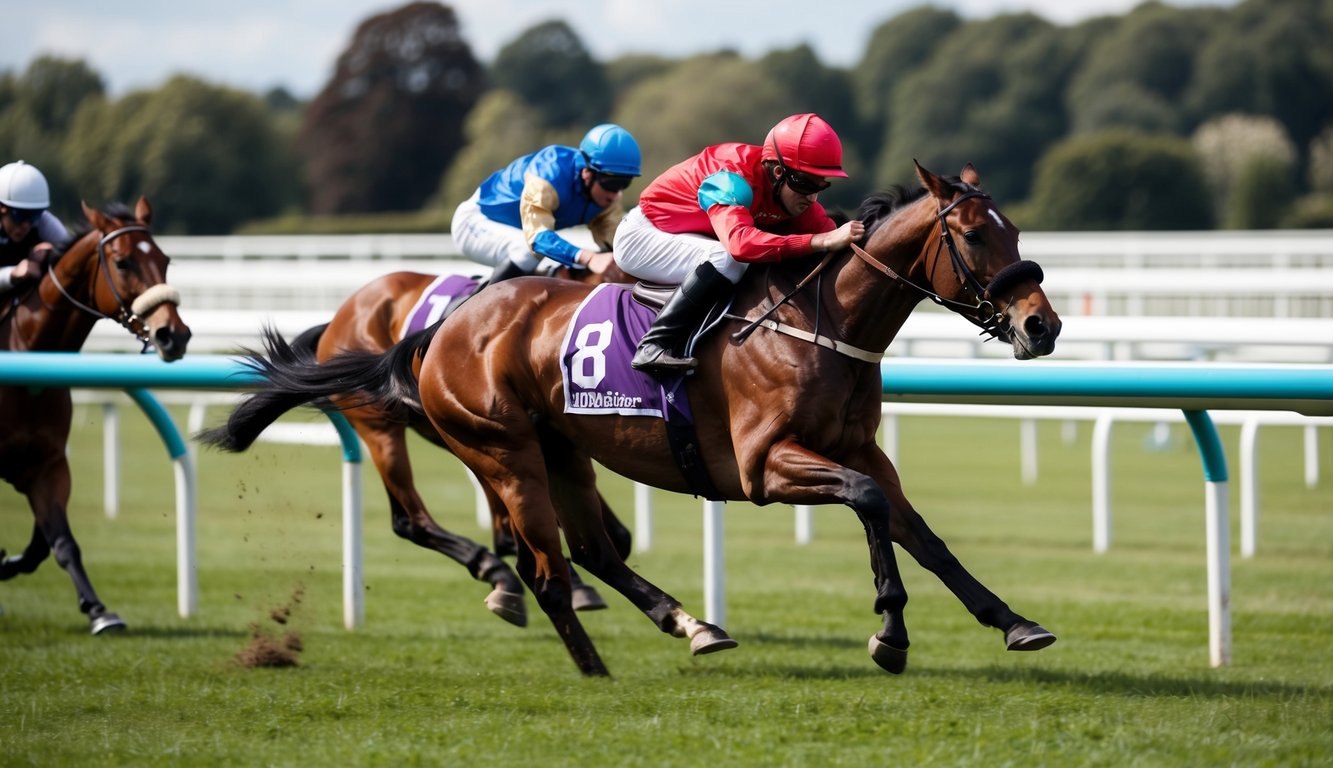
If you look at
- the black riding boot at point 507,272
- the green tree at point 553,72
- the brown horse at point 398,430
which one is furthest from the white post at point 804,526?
the green tree at point 553,72

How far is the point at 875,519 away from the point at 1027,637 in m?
0.49

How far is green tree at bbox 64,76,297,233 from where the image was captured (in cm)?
4503

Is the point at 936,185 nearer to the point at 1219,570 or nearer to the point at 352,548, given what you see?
the point at 1219,570

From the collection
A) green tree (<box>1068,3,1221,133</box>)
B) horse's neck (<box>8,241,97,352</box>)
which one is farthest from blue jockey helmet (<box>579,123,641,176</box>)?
green tree (<box>1068,3,1221,133</box>)

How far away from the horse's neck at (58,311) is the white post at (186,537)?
654mm

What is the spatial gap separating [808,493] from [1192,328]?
3.09 m

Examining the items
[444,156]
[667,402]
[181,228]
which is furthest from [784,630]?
[444,156]

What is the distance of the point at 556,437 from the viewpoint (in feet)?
17.7

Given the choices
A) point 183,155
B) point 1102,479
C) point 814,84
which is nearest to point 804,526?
point 1102,479

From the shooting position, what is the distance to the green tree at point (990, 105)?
53.7 m

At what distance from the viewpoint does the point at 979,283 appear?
4301 mm

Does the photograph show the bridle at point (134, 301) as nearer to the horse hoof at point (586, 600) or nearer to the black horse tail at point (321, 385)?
the black horse tail at point (321, 385)

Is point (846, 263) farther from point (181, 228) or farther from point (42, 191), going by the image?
Answer: point (181, 228)

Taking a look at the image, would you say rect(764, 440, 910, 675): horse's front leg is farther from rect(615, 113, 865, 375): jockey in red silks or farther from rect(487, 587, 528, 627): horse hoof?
rect(487, 587, 528, 627): horse hoof
